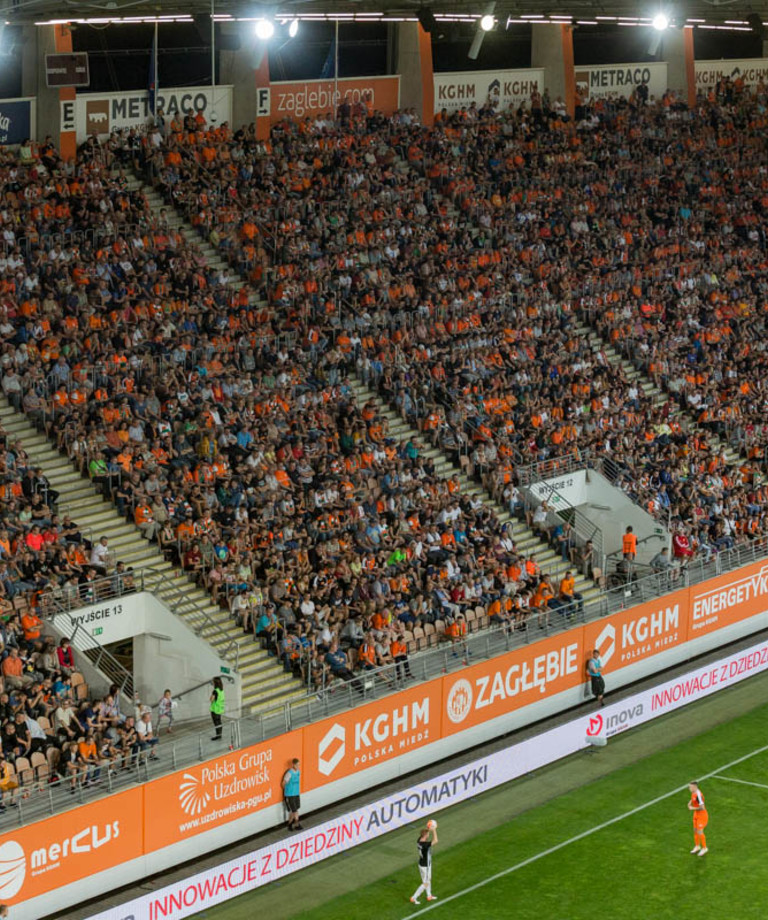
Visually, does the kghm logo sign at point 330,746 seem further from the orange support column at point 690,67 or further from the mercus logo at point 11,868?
the orange support column at point 690,67

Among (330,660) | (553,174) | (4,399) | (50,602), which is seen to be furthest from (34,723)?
(553,174)

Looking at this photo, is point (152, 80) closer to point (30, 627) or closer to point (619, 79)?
point (619, 79)

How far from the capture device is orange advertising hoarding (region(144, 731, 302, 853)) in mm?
24438

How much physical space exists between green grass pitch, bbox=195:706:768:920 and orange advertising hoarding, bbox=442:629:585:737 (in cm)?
171

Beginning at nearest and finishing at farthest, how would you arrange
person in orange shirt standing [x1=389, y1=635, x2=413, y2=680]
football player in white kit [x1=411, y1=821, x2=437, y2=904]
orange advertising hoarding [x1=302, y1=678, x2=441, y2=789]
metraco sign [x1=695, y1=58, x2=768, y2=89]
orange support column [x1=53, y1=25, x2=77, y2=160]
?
1. football player in white kit [x1=411, y1=821, x2=437, y2=904]
2. orange advertising hoarding [x1=302, y1=678, x2=441, y2=789]
3. person in orange shirt standing [x1=389, y1=635, x2=413, y2=680]
4. orange support column [x1=53, y1=25, x2=77, y2=160]
5. metraco sign [x1=695, y1=58, x2=768, y2=89]

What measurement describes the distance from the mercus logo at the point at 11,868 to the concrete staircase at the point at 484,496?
15.9 m

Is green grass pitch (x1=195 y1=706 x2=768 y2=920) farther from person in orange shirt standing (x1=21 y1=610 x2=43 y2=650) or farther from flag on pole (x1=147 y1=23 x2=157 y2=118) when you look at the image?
flag on pole (x1=147 y1=23 x2=157 y2=118)

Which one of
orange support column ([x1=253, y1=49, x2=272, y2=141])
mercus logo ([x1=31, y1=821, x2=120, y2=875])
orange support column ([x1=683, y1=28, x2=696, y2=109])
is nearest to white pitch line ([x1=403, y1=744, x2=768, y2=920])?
mercus logo ([x1=31, y1=821, x2=120, y2=875])

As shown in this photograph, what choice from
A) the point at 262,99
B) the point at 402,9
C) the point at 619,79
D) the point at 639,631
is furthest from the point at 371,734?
the point at 619,79

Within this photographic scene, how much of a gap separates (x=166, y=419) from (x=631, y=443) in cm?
1291

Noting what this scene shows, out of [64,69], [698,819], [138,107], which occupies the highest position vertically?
[64,69]

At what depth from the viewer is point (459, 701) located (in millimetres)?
29797

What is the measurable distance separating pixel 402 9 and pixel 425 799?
23053 mm

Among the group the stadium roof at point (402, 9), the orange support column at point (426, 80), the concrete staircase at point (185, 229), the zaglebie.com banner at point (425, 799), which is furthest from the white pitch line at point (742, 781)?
the orange support column at point (426, 80)
